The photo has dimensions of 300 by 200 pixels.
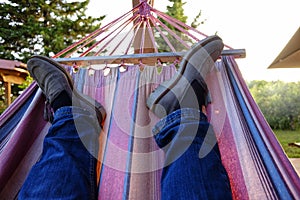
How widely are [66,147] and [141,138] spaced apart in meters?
0.24

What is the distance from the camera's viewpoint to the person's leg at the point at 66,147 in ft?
1.82

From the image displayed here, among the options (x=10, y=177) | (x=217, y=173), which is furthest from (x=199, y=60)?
(x=10, y=177)

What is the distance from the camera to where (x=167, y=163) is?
1.98 ft

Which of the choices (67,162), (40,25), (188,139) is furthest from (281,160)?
(40,25)

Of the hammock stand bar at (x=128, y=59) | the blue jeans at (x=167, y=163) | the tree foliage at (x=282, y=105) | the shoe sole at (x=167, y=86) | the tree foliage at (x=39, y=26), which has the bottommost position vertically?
the blue jeans at (x=167, y=163)

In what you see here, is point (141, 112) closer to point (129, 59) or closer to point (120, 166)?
point (120, 166)

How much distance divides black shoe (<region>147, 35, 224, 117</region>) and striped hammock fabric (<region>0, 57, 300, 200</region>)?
0.08 m

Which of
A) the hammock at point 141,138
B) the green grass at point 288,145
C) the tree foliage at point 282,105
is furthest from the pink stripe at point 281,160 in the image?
the tree foliage at point 282,105

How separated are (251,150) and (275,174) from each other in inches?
4.6

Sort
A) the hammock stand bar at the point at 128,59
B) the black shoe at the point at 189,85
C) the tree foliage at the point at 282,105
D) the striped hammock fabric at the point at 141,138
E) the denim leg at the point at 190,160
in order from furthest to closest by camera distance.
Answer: the tree foliage at the point at 282,105 → the hammock stand bar at the point at 128,59 → the black shoe at the point at 189,85 → the striped hammock fabric at the point at 141,138 → the denim leg at the point at 190,160

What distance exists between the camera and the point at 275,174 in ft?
1.95

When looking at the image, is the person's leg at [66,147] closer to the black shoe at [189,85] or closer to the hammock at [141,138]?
the hammock at [141,138]

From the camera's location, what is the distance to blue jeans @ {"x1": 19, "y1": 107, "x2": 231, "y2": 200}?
1.75ft

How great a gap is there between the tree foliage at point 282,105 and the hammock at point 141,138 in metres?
4.98
